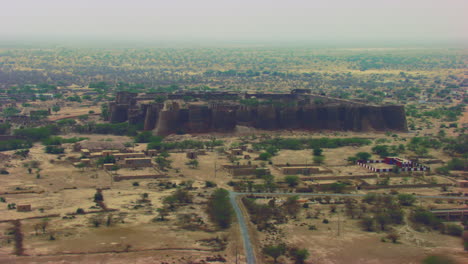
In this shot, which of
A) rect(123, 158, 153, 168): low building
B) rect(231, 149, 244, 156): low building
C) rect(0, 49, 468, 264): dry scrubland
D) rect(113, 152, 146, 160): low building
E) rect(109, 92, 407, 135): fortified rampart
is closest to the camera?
rect(0, 49, 468, 264): dry scrubland

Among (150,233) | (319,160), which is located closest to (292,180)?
(319,160)

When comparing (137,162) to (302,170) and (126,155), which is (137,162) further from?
(302,170)

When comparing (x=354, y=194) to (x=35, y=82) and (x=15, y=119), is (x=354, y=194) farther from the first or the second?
(x=35, y=82)

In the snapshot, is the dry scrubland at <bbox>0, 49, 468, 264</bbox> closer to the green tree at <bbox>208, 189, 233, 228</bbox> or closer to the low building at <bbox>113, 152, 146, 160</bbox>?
the green tree at <bbox>208, 189, 233, 228</bbox>

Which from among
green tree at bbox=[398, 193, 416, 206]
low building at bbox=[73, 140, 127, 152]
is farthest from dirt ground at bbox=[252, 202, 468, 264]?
low building at bbox=[73, 140, 127, 152]

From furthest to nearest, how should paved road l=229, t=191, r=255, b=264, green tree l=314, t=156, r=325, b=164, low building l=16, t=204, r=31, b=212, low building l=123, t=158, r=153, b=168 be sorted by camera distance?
green tree l=314, t=156, r=325, b=164, low building l=123, t=158, r=153, b=168, low building l=16, t=204, r=31, b=212, paved road l=229, t=191, r=255, b=264

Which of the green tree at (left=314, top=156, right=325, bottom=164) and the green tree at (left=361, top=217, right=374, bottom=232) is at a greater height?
the green tree at (left=361, top=217, right=374, bottom=232)

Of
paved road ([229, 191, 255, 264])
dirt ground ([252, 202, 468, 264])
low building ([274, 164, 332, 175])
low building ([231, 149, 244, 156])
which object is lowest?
low building ([231, 149, 244, 156])

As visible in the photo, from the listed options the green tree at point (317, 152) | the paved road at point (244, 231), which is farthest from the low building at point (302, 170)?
the paved road at point (244, 231)
